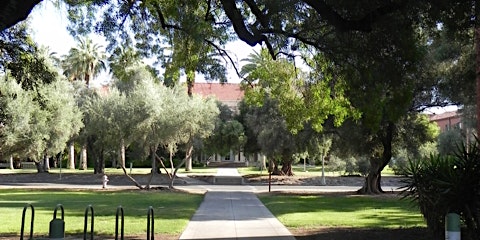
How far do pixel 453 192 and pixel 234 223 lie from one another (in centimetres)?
667

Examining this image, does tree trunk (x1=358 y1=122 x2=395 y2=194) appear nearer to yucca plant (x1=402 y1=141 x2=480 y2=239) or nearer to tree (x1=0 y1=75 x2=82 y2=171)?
yucca plant (x1=402 y1=141 x2=480 y2=239)

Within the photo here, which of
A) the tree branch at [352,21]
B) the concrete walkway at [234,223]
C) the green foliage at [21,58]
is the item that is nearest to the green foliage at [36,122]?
the concrete walkway at [234,223]

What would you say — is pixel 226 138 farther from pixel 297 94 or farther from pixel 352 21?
pixel 352 21

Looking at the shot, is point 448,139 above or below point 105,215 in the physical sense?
above

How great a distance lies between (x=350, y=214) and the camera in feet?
62.4

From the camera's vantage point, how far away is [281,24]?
11312 mm

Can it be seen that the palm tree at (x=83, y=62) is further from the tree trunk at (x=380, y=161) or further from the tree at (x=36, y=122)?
the tree trunk at (x=380, y=161)

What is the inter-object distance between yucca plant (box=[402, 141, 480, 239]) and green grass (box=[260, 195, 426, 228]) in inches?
153

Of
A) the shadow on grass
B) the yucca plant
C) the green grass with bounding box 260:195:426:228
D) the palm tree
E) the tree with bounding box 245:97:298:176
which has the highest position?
the palm tree

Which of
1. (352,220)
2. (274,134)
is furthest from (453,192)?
(274,134)

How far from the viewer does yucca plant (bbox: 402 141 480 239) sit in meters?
10.6

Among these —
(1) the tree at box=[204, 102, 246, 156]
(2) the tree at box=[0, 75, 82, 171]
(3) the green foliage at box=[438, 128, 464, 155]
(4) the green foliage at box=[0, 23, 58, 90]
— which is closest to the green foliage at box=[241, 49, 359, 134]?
(4) the green foliage at box=[0, 23, 58, 90]

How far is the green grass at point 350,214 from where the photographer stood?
1570cm

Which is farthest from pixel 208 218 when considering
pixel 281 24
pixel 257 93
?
pixel 281 24
